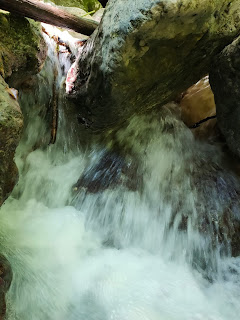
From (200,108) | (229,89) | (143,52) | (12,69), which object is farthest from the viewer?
(200,108)

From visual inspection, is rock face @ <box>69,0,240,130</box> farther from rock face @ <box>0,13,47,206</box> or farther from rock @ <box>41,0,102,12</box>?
rock @ <box>41,0,102,12</box>

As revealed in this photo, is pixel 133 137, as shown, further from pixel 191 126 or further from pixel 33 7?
pixel 33 7

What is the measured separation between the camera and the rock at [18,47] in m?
2.70

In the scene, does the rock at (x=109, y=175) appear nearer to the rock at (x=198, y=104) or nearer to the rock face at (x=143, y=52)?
the rock face at (x=143, y=52)

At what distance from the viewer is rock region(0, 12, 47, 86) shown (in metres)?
2.70

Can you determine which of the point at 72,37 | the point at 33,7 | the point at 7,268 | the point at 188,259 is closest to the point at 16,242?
the point at 7,268

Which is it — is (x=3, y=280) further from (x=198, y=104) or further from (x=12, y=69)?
(x=198, y=104)

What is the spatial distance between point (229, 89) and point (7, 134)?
2.53m

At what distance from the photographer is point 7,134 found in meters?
2.02

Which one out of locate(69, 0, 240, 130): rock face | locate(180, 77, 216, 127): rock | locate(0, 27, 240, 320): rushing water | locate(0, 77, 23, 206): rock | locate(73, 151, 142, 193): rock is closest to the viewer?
locate(0, 77, 23, 206): rock

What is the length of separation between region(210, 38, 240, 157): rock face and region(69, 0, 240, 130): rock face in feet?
0.40

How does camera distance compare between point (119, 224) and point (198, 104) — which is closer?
point (119, 224)

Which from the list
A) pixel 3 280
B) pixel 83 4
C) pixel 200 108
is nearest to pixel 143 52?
pixel 3 280

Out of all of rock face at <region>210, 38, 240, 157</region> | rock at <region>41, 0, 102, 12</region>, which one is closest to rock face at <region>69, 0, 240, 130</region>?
rock face at <region>210, 38, 240, 157</region>
